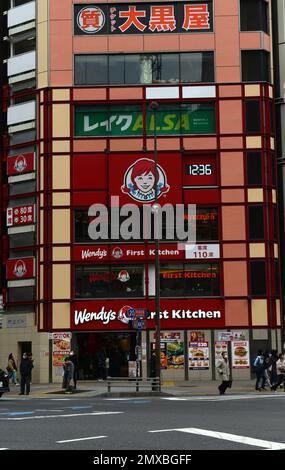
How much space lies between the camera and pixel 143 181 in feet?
146

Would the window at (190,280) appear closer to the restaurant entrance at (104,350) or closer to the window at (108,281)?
the window at (108,281)

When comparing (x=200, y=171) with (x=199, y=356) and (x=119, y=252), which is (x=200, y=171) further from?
(x=199, y=356)

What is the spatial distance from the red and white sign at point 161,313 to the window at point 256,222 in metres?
4.13

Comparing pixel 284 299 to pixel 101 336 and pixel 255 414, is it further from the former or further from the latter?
pixel 255 414

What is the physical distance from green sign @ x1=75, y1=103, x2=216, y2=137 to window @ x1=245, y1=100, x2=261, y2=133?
6.16ft

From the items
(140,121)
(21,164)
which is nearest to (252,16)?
(140,121)

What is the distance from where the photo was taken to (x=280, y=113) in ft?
154

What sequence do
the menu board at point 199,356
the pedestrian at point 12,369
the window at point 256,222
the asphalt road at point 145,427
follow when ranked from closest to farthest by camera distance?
1. the asphalt road at point 145,427
2. the pedestrian at point 12,369
3. the menu board at point 199,356
4. the window at point 256,222

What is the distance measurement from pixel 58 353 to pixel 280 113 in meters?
19.0

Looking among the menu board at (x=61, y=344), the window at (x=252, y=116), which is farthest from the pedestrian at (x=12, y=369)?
the window at (x=252, y=116)

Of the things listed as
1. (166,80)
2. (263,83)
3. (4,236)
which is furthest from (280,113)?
(4,236)

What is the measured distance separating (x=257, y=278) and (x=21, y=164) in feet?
49.3

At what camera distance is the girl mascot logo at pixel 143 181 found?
1745 inches

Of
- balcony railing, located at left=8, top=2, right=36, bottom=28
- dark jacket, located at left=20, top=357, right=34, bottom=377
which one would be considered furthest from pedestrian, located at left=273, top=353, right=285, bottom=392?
balcony railing, located at left=8, top=2, right=36, bottom=28
